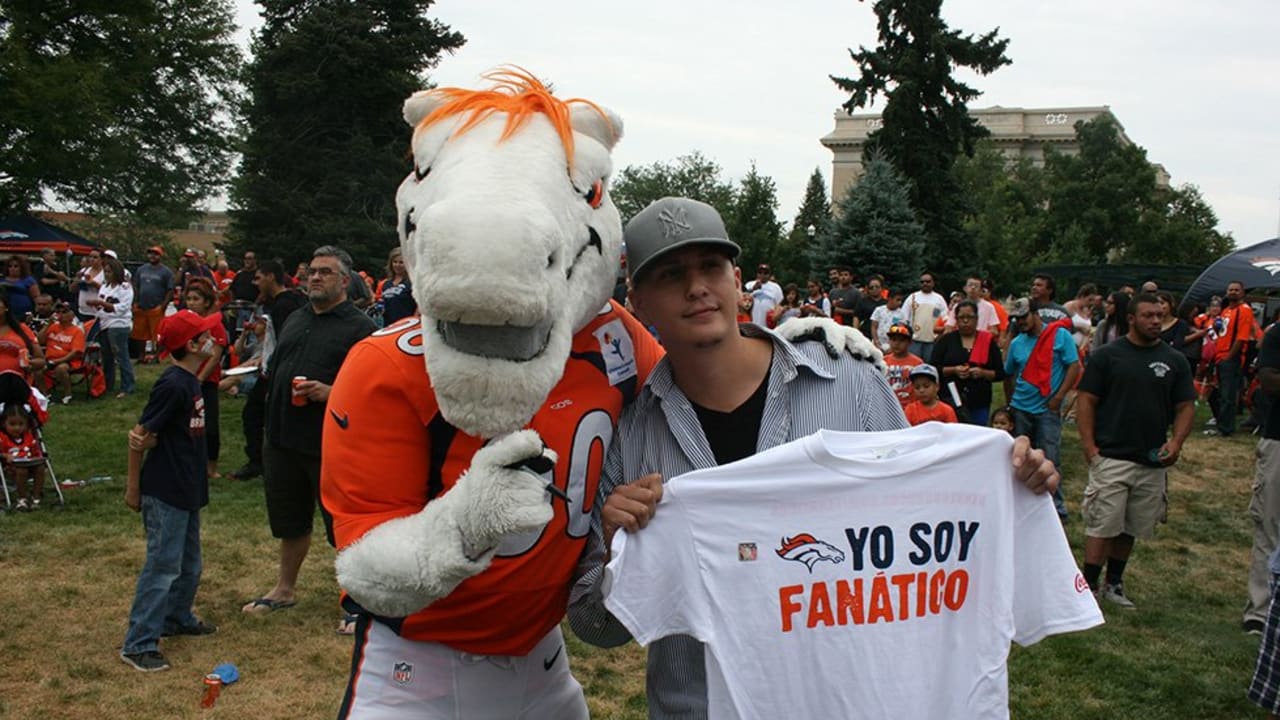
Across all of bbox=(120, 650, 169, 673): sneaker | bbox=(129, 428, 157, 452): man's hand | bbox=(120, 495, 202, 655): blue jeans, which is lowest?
bbox=(120, 650, 169, 673): sneaker

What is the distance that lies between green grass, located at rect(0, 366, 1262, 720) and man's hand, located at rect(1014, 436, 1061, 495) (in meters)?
3.14

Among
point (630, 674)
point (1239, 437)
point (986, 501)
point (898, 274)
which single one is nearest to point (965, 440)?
point (986, 501)

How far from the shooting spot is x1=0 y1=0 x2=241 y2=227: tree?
72.0ft

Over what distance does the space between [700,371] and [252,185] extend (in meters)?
31.3

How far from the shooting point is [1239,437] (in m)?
14.2

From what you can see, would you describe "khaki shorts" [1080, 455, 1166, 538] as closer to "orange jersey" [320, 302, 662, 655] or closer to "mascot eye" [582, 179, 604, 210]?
"orange jersey" [320, 302, 662, 655]

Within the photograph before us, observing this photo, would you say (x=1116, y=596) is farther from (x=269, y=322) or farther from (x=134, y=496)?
(x=269, y=322)

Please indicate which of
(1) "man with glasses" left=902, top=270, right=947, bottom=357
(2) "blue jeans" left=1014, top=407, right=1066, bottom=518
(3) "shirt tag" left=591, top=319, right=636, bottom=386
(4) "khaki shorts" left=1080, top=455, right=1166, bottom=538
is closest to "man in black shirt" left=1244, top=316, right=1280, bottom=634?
(4) "khaki shorts" left=1080, top=455, right=1166, bottom=538

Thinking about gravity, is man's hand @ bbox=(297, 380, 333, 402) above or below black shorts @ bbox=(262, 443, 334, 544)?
above

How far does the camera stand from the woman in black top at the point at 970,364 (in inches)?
378

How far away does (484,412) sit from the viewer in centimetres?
222

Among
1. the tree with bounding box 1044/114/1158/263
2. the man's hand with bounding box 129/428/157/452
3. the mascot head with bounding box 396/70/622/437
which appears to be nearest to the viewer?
the mascot head with bounding box 396/70/622/437

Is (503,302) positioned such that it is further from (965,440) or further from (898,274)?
(898,274)

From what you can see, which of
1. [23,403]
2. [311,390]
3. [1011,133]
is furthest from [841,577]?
[1011,133]
